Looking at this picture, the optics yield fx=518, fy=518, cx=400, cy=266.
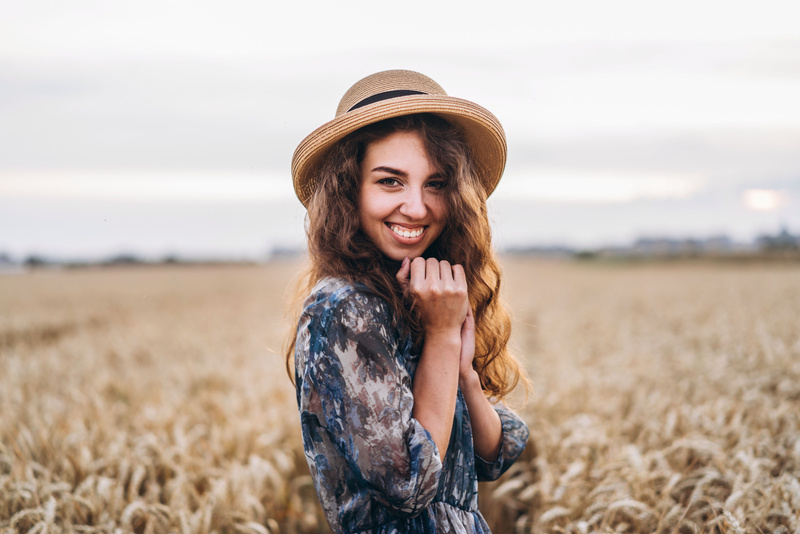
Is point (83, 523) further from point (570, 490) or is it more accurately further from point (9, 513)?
point (570, 490)

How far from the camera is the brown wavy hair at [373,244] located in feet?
5.39

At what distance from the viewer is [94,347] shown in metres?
8.65

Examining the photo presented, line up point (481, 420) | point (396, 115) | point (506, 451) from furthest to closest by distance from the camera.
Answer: point (506, 451)
point (481, 420)
point (396, 115)

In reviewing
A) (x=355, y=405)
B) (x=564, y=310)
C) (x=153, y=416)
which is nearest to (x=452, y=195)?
(x=355, y=405)

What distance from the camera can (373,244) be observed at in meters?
1.74

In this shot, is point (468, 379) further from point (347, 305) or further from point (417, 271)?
point (347, 305)

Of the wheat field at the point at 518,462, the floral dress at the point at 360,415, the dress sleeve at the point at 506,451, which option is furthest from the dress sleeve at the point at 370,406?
the wheat field at the point at 518,462

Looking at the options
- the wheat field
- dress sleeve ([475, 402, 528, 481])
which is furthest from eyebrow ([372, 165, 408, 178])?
dress sleeve ([475, 402, 528, 481])

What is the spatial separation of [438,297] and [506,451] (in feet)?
2.67

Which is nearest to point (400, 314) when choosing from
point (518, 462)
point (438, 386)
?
point (438, 386)

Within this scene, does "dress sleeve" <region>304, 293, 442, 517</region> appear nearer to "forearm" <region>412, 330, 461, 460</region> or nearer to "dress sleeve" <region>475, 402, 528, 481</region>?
"forearm" <region>412, 330, 461, 460</region>

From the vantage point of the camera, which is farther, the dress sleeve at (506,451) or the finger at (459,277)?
the dress sleeve at (506,451)

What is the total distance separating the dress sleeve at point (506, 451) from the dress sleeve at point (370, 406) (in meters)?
0.58

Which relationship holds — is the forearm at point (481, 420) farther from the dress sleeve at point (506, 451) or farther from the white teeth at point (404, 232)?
the white teeth at point (404, 232)
